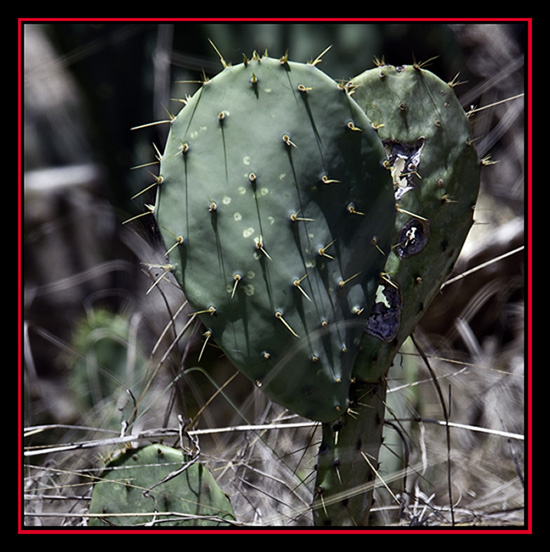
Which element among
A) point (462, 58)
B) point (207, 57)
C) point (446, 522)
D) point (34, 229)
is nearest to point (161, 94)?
point (207, 57)

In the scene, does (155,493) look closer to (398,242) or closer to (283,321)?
(283,321)

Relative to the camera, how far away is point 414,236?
112 centimetres

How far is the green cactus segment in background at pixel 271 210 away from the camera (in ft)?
3.13

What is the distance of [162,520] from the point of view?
42.7 inches

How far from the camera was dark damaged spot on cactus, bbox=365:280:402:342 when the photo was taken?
1.09 m

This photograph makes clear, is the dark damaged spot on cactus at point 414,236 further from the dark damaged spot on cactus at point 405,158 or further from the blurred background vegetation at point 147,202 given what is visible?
the blurred background vegetation at point 147,202

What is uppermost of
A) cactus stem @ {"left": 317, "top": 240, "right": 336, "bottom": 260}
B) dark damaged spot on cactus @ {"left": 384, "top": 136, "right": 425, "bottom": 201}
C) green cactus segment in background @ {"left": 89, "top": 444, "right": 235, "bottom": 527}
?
dark damaged spot on cactus @ {"left": 384, "top": 136, "right": 425, "bottom": 201}

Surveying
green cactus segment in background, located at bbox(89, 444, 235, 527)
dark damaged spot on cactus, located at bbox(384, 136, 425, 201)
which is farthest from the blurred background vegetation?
dark damaged spot on cactus, located at bbox(384, 136, 425, 201)

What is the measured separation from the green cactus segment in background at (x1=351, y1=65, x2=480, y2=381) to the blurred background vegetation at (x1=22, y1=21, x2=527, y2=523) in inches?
20.8

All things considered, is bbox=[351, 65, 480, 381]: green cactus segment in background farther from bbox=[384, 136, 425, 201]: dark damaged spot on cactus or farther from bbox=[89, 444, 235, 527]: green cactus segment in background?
bbox=[89, 444, 235, 527]: green cactus segment in background

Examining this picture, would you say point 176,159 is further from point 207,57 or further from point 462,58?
point 462,58

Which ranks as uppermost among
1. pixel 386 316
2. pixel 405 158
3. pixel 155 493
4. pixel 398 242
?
pixel 405 158

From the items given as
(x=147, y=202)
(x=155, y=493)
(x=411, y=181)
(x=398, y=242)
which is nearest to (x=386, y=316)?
(x=398, y=242)

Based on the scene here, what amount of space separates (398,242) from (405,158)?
137 millimetres
